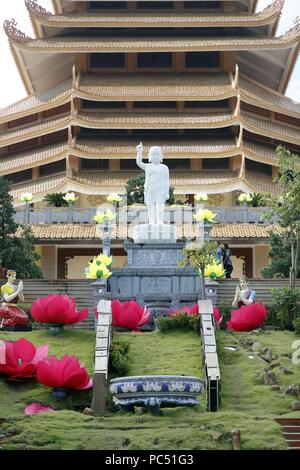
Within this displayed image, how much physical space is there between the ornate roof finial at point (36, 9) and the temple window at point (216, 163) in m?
10.7

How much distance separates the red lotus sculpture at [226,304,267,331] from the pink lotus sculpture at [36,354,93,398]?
4910 mm

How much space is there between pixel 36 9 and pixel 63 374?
35.9 metres

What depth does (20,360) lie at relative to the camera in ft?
48.3

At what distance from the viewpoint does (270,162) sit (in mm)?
42500

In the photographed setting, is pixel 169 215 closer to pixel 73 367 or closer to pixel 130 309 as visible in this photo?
pixel 130 309

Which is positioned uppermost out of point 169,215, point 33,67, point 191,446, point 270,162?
point 33,67

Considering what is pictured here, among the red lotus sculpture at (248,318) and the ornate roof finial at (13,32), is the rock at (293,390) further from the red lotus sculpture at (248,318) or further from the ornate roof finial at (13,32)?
the ornate roof finial at (13,32)

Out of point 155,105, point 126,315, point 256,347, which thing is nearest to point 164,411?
point 256,347

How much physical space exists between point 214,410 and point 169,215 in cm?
1869

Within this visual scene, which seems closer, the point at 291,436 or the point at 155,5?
the point at 291,436

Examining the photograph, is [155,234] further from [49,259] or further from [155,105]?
[155,105]

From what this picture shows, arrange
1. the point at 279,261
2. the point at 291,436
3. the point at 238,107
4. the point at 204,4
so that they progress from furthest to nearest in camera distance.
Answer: the point at 204,4
the point at 238,107
the point at 279,261
the point at 291,436

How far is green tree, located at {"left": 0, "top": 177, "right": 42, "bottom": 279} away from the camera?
27.7 meters
